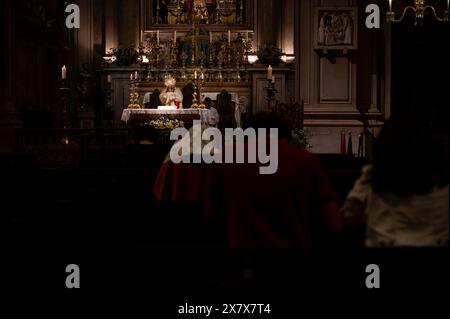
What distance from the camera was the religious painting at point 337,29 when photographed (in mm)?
15984

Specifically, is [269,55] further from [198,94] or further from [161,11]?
[161,11]

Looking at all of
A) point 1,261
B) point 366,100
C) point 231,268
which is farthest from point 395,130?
point 366,100

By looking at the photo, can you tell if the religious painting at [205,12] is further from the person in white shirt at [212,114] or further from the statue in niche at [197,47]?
the person in white shirt at [212,114]

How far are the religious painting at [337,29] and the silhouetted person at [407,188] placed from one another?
1236cm

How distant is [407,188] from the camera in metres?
3.85

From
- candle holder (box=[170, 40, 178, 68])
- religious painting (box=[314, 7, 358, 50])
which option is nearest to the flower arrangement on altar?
candle holder (box=[170, 40, 178, 68])

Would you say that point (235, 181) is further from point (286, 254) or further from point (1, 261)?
point (1, 261)

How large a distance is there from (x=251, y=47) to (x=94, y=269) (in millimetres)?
18777

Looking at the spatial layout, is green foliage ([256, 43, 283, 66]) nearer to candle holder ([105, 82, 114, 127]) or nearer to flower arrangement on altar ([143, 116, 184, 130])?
flower arrangement on altar ([143, 116, 184, 130])

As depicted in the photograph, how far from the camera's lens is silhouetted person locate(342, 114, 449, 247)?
150 inches

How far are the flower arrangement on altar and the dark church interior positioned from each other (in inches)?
1.9

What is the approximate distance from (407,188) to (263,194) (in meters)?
0.93

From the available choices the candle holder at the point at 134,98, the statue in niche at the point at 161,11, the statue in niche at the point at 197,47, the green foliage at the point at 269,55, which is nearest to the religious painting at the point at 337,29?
the green foliage at the point at 269,55

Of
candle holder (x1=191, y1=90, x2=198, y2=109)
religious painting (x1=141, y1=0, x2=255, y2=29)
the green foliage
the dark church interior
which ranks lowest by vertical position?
the dark church interior
